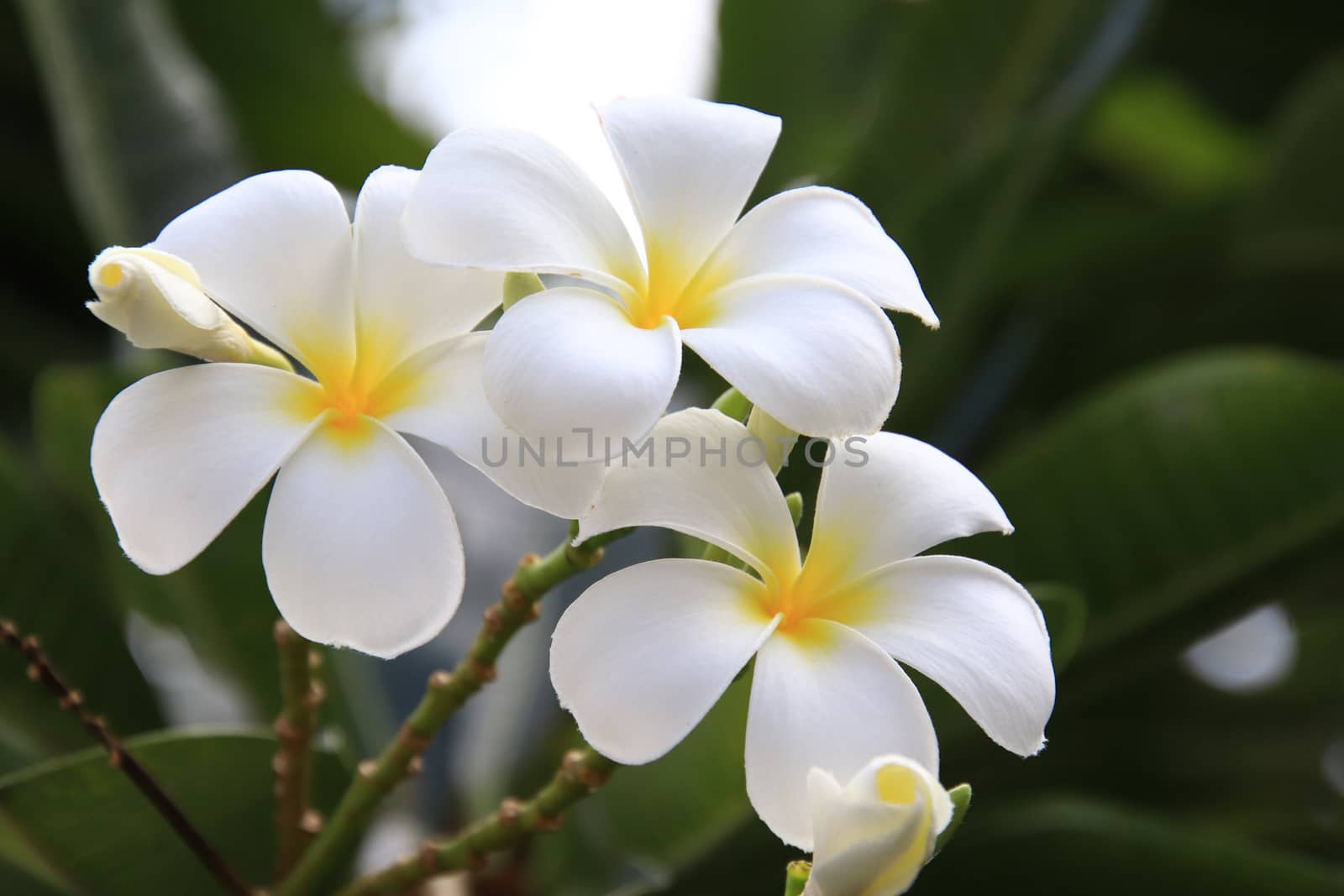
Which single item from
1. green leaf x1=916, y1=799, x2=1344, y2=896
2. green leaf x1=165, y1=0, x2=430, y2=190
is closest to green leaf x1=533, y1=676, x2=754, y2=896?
green leaf x1=916, y1=799, x2=1344, y2=896

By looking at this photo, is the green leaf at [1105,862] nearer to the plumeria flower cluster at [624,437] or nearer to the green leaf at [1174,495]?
the green leaf at [1174,495]

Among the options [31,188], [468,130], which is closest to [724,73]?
[31,188]

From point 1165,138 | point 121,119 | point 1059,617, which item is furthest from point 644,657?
point 1165,138

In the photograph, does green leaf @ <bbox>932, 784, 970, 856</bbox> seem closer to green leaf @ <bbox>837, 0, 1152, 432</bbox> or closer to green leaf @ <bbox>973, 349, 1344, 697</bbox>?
green leaf @ <bbox>973, 349, 1344, 697</bbox>

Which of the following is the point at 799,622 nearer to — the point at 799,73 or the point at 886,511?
the point at 886,511

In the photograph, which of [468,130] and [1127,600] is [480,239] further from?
[1127,600]

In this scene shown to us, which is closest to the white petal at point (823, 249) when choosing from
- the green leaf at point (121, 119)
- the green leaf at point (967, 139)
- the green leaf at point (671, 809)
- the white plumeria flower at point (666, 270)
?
the white plumeria flower at point (666, 270)
